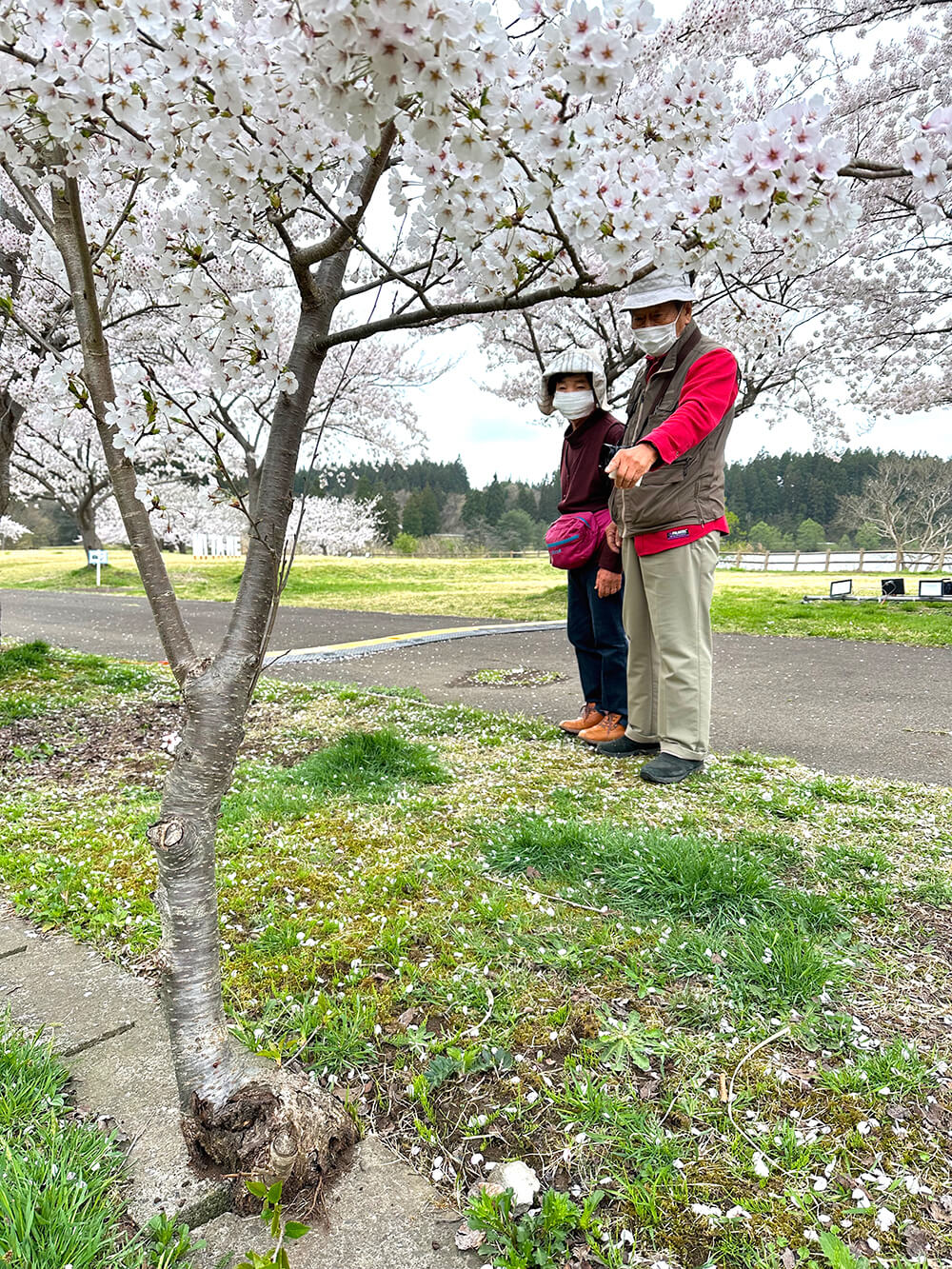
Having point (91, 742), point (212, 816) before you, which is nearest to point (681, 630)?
point (212, 816)

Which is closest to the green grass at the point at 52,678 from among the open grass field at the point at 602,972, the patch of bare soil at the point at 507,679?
the open grass field at the point at 602,972

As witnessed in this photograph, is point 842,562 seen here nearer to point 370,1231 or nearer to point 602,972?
point 602,972

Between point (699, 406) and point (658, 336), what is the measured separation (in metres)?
0.45

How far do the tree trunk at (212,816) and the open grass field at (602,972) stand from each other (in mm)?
215

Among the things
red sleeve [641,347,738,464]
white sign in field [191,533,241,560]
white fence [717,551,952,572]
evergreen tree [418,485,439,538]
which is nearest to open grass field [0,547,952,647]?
white fence [717,551,952,572]

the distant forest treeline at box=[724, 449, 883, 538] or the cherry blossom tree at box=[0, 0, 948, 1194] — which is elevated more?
the distant forest treeline at box=[724, 449, 883, 538]

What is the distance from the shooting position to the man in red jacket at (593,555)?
4.15 metres

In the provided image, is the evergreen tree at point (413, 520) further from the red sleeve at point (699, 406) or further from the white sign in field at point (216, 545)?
the red sleeve at point (699, 406)

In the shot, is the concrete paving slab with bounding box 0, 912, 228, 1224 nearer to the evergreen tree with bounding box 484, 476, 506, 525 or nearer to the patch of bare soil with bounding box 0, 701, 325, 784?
the patch of bare soil with bounding box 0, 701, 325, 784

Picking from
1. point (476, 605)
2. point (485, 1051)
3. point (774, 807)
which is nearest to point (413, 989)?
point (485, 1051)

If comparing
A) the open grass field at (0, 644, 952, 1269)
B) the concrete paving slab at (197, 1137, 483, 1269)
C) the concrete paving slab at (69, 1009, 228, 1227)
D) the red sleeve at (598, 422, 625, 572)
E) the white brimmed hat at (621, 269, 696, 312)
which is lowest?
the concrete paving slab at (197, 1137, 483, 1269)

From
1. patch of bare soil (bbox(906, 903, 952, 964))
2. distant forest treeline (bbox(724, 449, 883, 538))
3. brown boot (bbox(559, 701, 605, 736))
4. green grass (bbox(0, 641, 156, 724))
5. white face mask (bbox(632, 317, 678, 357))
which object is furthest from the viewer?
distant forest treeline (bbox(724, 449, 883, 538))

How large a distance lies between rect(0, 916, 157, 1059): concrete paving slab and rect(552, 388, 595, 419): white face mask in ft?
11.3

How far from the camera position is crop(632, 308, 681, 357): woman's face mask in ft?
11.4
